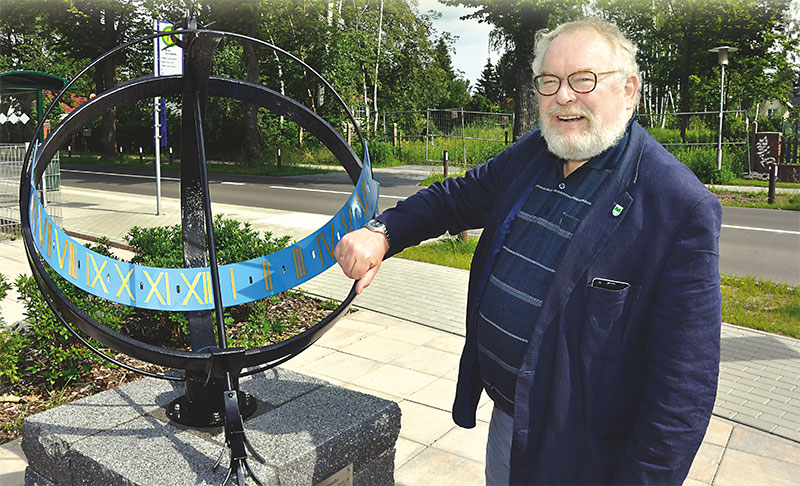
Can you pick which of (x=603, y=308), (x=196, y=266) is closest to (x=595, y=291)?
(x=603, y=308)

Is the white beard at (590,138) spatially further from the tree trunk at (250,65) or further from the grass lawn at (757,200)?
the tree trunk at (250,65)

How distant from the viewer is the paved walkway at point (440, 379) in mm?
3705

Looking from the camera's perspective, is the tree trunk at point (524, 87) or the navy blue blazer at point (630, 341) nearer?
the navy blue blazer at point (630, 341)

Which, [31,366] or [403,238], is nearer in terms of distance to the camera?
[403,238]

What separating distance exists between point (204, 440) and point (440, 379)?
96.3 inches

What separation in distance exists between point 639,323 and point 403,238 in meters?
0.97

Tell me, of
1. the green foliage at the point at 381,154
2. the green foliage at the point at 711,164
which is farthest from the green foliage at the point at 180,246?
the green foliage at the point at 381,154

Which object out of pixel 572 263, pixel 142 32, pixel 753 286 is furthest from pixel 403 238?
pixel 142 32

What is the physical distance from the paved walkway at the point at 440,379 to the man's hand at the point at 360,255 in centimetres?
163

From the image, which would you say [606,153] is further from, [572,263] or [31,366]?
[31,366]

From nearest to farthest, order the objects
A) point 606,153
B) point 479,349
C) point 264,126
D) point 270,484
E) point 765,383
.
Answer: point 606,153, point 479,349, point 270,484, point 765,383, point 264,126

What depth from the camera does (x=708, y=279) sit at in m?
1.80

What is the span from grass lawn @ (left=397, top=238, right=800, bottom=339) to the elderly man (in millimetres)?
5236

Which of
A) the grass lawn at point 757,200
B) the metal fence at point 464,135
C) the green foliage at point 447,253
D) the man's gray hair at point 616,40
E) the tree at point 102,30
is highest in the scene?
the tree at point 102,30
